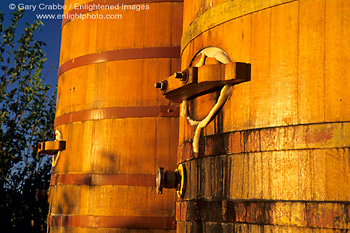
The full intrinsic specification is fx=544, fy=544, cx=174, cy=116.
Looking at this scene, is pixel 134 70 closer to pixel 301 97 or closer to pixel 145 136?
pixel 145 136

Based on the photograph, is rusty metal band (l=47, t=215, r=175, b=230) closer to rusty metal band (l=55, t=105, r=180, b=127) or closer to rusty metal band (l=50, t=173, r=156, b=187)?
rusty metal band (l=50, t=173, r=156, b=187)

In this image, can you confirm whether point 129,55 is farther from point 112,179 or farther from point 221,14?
point 221,14

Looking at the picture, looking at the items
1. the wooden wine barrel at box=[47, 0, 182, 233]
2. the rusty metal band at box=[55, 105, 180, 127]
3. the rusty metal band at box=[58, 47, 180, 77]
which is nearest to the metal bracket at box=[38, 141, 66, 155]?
the wooden wine barrel at box=[47, 0, 182, 233]

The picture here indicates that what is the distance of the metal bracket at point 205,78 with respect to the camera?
3.70m

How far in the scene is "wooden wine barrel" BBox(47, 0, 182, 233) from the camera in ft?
21.7

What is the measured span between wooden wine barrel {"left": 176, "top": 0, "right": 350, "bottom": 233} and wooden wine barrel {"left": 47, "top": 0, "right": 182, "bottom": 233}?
252cm

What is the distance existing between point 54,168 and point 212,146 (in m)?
4.44

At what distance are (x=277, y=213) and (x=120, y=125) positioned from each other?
12.3 ft

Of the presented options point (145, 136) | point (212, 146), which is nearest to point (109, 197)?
point (145, 136)

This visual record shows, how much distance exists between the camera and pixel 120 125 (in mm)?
6797

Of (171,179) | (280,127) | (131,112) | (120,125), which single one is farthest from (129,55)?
(280,127)

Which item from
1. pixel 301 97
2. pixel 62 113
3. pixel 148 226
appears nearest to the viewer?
pixel 301 97

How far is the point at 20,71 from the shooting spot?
11148 mm

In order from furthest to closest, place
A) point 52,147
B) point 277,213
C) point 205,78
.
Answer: point 52,147, point 205,78, point 277,213
